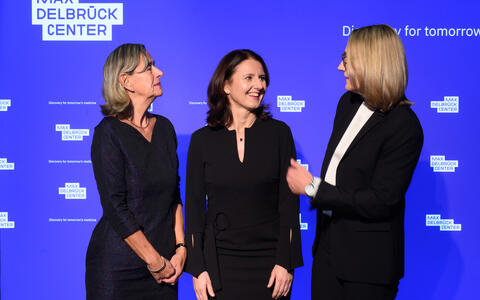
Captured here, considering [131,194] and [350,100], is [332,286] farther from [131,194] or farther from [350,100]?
[131,194]

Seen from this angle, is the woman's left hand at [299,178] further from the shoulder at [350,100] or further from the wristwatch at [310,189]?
the shoulder at [350,100]

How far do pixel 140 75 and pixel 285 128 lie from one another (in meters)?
0.66

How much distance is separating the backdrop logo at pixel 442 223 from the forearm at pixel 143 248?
2346mm

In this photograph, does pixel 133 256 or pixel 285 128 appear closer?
pixel 133 256

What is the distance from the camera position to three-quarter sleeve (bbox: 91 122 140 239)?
1868 millimetres

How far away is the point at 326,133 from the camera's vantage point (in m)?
3.48

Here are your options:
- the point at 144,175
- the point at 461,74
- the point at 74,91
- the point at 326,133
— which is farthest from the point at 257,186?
the point at 461,74

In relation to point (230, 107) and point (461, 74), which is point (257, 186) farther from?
point (461, 74)

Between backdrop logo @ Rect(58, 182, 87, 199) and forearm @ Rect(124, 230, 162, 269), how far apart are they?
5.65 ft

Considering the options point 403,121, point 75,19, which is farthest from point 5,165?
point 403,121

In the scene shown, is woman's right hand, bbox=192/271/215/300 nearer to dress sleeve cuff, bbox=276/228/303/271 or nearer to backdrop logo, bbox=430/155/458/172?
dress sleeve cuff, bbox=276/228/303/271

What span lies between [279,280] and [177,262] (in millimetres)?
440

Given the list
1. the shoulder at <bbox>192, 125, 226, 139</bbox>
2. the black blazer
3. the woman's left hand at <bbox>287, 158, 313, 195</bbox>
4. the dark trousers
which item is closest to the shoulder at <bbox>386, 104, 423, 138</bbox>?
the black blazer

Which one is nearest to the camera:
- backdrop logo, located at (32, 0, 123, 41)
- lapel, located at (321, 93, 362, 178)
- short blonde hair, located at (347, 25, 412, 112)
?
short blonde hair, located at (347, 25, 412, 112)
